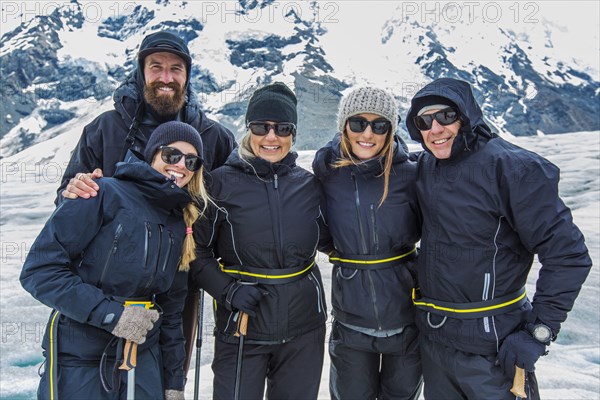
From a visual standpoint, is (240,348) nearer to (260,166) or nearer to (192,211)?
(192,211)

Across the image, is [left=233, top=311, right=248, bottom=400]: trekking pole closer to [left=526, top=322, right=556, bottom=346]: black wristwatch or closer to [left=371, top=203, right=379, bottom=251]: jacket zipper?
[left=371, top=203, right=379, bottom=251]: jacket zipper

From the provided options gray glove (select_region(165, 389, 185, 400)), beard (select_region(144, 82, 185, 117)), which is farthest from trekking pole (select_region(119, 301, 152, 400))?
beard (select_region(144, 82, 185, 117))

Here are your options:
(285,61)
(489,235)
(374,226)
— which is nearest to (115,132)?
(374,226)

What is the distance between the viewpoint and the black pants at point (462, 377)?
217 cm

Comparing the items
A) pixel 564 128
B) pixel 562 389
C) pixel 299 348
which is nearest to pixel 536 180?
pixel 299 348

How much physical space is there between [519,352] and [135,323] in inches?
65.7

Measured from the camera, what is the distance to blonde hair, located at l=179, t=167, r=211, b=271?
2.35 meters

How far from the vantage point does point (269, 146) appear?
264cm

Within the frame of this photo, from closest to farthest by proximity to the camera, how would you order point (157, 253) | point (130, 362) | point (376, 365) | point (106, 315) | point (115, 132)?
1. point (106, 315)
2. point (130, 362)
3. point (157, 253)
4. point (376, 365)
5. point (115, 132)

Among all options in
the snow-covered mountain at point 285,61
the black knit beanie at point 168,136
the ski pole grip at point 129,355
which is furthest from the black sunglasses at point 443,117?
the snow-covered mountain at point 285,61

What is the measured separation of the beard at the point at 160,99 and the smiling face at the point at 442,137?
1.51 metres

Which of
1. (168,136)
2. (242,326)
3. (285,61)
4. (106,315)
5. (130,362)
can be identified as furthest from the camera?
(285,61)

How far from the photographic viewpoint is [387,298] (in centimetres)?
246

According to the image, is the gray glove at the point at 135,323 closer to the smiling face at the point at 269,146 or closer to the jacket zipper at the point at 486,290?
the smiling face at the point at 269,146
